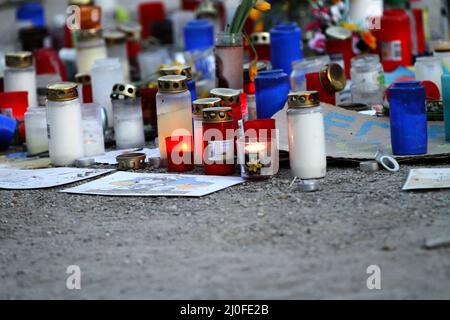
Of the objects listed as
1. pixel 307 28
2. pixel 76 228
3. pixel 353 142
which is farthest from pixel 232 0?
pixel 76 228

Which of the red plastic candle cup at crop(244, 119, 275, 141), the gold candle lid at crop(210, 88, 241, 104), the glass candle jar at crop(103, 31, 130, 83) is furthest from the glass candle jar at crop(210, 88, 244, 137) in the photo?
the glass candle jar at crop(103, 31, 130, 83)

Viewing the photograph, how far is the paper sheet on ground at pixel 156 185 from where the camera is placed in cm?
362

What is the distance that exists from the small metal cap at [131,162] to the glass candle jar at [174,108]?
0.14m

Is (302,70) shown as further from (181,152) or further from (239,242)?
(239,242)

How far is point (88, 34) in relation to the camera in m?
5.47

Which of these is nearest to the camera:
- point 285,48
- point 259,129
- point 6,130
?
point 259,129

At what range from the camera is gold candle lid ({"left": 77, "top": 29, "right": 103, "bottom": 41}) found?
5.45 metres

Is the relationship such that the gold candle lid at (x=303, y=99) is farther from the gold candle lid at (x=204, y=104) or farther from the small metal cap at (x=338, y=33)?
the small metal cap at (x=338, y=33)

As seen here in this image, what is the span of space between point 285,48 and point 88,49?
1193 mm

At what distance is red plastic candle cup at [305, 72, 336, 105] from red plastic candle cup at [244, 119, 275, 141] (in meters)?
0.62

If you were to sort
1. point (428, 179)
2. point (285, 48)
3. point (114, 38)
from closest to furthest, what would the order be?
point (428, 179) → point (285, 48) → point (114, 38)

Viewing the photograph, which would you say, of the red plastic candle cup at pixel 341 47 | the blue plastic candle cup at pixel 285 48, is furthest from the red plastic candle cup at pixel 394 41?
the blue plastic candle cup at pixel 285 48

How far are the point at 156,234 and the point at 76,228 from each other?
0.30 m

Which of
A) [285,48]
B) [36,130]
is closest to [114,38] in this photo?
[285,48]
